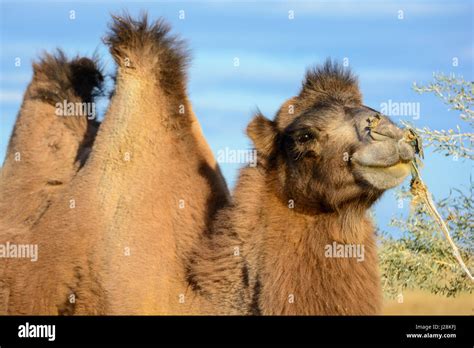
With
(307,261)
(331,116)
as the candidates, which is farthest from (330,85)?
(307,261)

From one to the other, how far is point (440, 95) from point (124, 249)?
300 centimetres

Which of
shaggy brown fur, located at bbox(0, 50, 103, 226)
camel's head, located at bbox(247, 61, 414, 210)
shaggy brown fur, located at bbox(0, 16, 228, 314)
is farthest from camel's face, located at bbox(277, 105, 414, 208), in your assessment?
shaggy brown fur, located at bbox(0, 50, 103, 226)

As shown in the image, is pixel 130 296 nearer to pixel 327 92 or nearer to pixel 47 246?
pixel 47 246

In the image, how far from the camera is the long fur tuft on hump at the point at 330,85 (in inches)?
255

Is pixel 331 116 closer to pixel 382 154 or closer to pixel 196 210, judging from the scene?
pixel 382 154

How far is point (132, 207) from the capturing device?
21.3 ft

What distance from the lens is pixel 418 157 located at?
6.09 metres

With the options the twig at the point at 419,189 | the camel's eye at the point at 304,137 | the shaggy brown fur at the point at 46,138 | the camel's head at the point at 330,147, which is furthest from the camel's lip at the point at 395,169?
the shaggy brown fur at the point at 46,138

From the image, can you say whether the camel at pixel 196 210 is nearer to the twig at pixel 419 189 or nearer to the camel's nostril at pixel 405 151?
the camel's nostril at pixel 405 151

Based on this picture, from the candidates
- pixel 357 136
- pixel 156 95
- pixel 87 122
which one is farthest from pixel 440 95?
pixel 87 122

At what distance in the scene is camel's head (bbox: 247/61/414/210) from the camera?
573cm

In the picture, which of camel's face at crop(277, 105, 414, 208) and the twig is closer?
camel's face at crop(277, 105, 414, 208)

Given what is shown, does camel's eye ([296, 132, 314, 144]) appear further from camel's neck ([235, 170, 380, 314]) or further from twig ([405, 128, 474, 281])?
twig ([405, 128, 474, 281])

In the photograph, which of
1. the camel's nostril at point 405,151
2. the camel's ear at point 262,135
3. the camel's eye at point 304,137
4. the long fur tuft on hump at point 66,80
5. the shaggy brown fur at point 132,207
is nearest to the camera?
the camel's nostril at point 405,151
